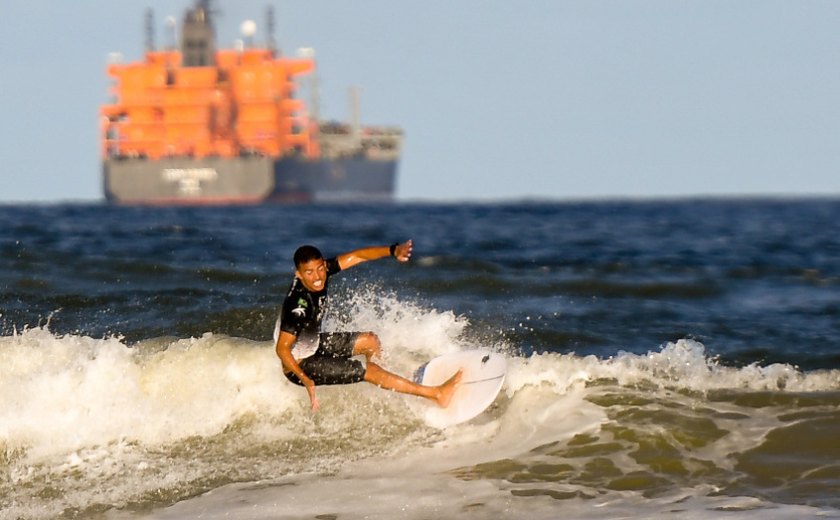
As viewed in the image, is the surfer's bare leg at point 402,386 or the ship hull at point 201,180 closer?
the surfer's bare leg at point 402,386

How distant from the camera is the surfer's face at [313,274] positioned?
31.1ft

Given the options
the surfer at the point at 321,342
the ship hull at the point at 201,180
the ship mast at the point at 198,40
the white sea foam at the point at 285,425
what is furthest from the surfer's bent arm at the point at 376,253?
the ship mast at the point at 198,40

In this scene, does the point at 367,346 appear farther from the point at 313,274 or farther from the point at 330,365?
the point at 313,274

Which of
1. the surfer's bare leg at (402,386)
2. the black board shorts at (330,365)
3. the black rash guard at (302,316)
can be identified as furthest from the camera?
the surfer's bare leg at (402,386)

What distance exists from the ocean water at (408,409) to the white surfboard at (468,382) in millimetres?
149

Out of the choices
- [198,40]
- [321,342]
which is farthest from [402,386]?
[198,40]

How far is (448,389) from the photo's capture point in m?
10.5

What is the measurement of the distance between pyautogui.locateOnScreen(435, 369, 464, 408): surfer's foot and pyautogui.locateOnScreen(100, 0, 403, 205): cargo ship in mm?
94674

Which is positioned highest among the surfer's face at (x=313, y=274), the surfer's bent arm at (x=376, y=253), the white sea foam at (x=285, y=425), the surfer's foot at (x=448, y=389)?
the surfer's bent arm at (x=376, y=253)

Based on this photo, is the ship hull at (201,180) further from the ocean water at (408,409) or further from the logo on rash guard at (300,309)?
the logo on rash guard at (300,309)

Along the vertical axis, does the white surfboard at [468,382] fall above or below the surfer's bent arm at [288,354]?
below

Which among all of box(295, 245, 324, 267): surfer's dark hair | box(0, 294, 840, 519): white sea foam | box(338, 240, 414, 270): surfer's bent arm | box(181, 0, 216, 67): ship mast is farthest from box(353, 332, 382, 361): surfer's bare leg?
box(181, 0, 216, 67): ship mast

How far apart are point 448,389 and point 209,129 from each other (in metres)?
100

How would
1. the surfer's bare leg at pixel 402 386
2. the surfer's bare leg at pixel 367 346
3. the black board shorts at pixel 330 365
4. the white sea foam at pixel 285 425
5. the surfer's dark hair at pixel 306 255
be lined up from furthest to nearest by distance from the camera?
the surfer's bare leg at pixel 367 346 < the surfer's bare leg at pixel 402 386 < the black board shorts at pixel 330 365 < the surfer's dark hair at pixel 306 255 < the white sea foam at pixel 285 425
